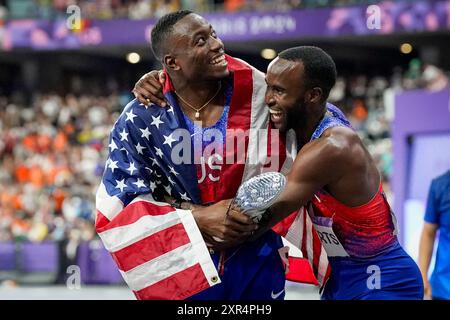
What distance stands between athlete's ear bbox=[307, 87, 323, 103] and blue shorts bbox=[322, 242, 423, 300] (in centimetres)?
73

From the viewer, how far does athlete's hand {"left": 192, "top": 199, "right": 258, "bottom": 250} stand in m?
3.58

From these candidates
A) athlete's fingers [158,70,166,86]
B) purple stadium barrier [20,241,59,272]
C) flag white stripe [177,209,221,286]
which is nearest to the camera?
flag white stripe [177,209,221,286]

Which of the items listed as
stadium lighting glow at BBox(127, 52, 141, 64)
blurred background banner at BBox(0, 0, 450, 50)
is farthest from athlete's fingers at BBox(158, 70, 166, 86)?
stadium lighting glow at BBox(127, 52, 141, 64)

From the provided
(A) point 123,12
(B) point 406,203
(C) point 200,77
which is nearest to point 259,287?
(C) point 200,77

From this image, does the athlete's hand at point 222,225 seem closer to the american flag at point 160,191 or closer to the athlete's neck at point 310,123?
the american flag at point 160,191

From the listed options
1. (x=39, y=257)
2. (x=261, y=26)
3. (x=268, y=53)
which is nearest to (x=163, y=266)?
(x=39, y=257)

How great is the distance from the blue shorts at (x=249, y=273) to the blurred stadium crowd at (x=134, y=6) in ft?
46.1

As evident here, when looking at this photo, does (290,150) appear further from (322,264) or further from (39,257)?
(39,257)

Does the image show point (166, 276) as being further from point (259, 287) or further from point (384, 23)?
point (384, 23)

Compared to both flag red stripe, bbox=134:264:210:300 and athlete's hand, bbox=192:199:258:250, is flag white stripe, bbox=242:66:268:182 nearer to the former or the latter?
athlete's hand, bbox=192:199:258:250

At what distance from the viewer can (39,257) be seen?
13633 millimetres

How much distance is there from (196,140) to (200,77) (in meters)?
0.29

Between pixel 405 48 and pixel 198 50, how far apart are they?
656 inches

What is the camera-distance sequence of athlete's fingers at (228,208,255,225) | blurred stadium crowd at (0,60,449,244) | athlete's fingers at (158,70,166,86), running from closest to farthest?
athlete's fingers at (228,208,255,225) → athlete's fingers at (158,70,166,86) → blurred stadium crowd at (0,60,449,244)
